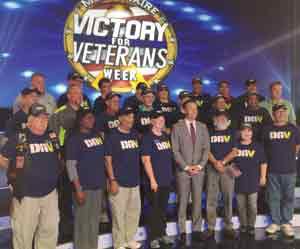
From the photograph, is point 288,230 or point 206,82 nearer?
point 288,230

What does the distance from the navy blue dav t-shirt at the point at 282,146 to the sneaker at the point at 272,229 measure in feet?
2.19

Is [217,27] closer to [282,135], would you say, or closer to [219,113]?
[219,113]

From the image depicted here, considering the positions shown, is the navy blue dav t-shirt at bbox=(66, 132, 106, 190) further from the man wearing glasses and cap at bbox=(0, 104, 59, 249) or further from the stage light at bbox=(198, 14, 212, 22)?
the stage light at bbox=(198, 14, 212, 22)

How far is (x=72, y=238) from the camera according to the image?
171 inches

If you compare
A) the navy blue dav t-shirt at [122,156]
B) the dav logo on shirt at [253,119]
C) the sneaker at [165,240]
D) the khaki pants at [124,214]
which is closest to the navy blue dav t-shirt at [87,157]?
the navy blue dav t-shirt at [122,156]

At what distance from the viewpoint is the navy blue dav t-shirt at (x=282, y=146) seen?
5.07 m

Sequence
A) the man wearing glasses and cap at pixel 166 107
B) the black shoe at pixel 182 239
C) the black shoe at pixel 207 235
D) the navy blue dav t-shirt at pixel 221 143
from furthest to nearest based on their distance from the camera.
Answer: the man wearing glasses and cap at pixel 166 107, the navy blue dav t-shirt at pixel 221 143, the black shoe at pixel 207 235, the black shoe at pixel 182 239

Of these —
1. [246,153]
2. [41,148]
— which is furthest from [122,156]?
[246,153]

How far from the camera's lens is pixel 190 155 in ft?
15.5

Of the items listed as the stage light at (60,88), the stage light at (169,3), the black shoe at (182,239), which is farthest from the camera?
the stage light at (169,3)

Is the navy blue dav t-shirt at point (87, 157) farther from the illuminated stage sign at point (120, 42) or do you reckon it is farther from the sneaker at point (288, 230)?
the sneaker at point (288, 230)

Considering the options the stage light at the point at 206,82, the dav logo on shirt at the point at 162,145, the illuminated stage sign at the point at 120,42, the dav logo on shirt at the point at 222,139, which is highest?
the illuminated stage sign at the point at 120,42

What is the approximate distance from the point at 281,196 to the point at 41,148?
10.0ft

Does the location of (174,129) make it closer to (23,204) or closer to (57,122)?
(57,122)
